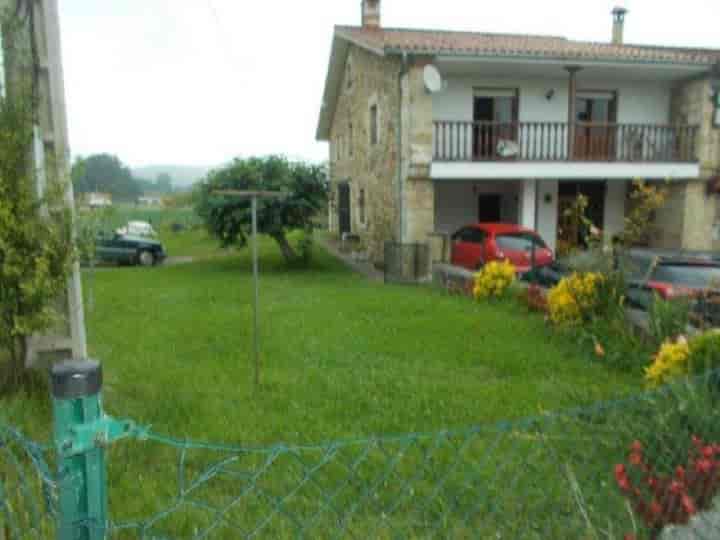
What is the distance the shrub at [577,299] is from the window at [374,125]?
9998mm

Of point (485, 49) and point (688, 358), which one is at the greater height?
point (485, 49)

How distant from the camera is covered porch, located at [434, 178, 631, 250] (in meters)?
17.4

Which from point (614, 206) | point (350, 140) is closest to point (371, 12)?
point (350, 140)

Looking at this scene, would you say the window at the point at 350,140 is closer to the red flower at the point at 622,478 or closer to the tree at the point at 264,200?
the tree at the point at 264,200

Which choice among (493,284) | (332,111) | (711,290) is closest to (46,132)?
(711,290)

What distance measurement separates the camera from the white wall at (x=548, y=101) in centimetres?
1595

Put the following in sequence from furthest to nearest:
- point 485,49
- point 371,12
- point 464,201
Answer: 1. point 371,12
2. point 464,201
3. point 485,49

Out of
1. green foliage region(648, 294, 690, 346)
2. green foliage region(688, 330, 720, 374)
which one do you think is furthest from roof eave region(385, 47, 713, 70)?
green foliage region(688, 330, 720, 374)

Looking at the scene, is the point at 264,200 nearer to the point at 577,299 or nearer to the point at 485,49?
the point at 485,49

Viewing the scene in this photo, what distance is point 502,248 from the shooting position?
42.3ft

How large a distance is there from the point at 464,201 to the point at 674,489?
618 inches

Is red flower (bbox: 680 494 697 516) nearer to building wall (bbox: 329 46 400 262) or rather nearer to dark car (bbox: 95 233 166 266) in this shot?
building wall (bbox: 329 46 400 262)

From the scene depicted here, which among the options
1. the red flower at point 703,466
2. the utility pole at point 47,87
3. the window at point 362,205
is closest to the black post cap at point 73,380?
the red flower at point 703,466

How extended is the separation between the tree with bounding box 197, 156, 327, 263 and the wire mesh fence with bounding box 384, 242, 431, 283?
2.96 meters
